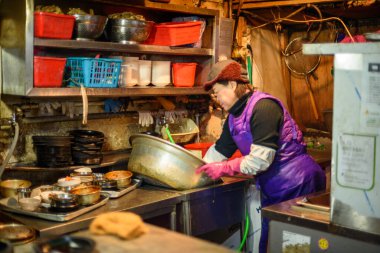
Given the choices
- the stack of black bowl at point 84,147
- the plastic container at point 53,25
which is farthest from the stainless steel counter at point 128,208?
the plastic container at point 53,25

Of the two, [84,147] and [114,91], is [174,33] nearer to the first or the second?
[114,91]

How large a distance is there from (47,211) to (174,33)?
1.95 m

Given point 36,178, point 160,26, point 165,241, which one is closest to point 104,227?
point 165,241

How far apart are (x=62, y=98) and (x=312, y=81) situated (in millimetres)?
3120

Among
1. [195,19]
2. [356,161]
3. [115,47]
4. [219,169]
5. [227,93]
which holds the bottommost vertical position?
[219,169]

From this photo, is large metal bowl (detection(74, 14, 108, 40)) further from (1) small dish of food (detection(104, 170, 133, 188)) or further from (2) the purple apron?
(2) the purple apron

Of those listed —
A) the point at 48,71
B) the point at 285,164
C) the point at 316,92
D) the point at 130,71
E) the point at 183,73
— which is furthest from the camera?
the point at 316,92

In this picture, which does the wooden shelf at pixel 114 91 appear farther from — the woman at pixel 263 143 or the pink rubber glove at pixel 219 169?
the pink rubber glove at pixel 219 169

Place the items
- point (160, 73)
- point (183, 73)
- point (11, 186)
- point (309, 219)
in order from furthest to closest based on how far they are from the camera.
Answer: point (183, 73), point (160, 73), point (11, 186), point (309, 219)

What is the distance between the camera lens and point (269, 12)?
5035mm

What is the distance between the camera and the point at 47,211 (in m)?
2.90

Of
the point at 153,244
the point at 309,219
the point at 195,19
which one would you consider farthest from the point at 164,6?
the point at 153,244

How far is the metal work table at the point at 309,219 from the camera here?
2.31 metres

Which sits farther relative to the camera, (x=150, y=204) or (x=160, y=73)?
(x=160, y=73)
